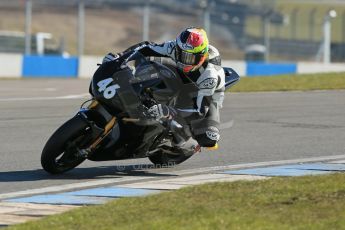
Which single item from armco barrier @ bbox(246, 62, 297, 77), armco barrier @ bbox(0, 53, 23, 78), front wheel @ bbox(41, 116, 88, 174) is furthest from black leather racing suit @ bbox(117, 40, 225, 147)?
armco barrier @ bbox(246, 62, 297, 77)

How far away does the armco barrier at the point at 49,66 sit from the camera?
3061cm

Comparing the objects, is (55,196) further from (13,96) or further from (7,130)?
(13,96)

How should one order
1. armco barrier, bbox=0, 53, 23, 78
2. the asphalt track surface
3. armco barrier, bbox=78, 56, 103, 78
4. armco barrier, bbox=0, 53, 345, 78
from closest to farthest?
the asphalt track surface
armco barrier, bbox=0, 53, 23, 78
armco barrier, bbox=0, 53, 345, 78
armco barrier, bbox=78, 56, 103, 78

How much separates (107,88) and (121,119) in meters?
0.33

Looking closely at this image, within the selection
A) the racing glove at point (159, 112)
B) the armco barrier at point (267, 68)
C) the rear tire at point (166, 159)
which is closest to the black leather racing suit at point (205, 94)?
the racing glove at point (159, 112)

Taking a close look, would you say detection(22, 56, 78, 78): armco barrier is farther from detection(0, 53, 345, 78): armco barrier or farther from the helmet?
the helmet

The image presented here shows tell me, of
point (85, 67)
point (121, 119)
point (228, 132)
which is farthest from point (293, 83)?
point (121, 119)

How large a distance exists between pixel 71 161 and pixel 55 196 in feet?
3.58

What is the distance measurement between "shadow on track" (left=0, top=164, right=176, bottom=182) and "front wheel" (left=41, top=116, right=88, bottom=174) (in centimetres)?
12

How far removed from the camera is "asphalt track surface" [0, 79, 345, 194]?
9.72m

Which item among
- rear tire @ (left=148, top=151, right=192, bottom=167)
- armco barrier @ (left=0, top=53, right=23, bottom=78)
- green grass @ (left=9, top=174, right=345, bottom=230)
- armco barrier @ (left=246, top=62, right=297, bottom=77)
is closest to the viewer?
green grass @ (left=9, top=174, right=345, bottom=230)

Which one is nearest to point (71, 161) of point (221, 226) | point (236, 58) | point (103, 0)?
point (221, 226)

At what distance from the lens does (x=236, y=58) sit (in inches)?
1544

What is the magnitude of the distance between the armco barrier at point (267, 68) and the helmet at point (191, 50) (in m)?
23.6
